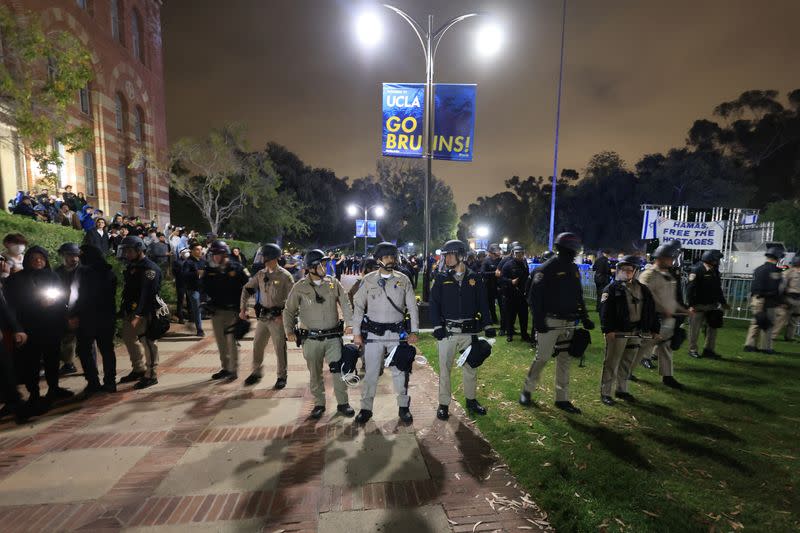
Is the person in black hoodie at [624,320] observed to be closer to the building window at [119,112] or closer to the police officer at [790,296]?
the police officer at [790,296]

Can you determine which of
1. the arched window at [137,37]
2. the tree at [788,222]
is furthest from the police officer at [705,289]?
the tree at [788,222]

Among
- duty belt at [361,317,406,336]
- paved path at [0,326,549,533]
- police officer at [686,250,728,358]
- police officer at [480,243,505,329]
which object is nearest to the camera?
paved path at [0,326,549,533]

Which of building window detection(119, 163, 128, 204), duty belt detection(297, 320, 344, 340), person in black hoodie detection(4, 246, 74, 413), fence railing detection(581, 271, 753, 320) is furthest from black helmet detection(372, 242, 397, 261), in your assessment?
building window detection(119, 163, 128, 204)

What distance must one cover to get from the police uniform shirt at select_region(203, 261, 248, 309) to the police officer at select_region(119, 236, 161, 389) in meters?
0.73

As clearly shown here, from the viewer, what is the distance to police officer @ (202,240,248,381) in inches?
239

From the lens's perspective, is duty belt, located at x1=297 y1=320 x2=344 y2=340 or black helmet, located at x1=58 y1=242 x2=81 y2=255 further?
black helmet, located at x1=58 y1=242 x2=81 y2=255

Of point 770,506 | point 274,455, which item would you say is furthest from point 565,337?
point 274,455

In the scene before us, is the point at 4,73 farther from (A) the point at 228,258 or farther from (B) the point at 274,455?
(B) the point at 274,455

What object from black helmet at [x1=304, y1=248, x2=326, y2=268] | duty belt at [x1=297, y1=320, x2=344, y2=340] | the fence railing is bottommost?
the fence railing

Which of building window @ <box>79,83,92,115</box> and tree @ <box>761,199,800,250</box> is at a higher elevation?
building window @ <box>79,83,92,115</box>

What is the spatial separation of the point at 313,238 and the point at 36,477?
47.4 m

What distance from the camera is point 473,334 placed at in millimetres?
4746

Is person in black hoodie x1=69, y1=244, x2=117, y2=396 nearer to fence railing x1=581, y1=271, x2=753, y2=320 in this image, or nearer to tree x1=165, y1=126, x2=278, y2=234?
fence railing x1=581, y1=271, x2=753, y2=320

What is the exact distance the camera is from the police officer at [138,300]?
561cm
